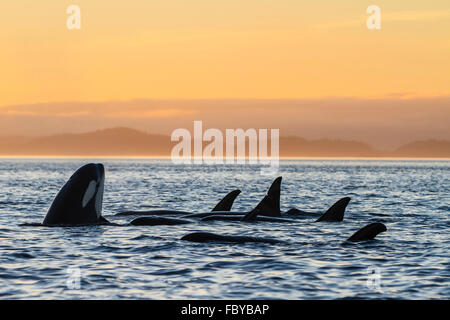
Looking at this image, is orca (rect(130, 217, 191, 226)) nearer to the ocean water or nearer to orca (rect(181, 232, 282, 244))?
the ocean water

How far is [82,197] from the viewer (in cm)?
1972

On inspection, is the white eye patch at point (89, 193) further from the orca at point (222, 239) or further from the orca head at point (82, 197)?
the orca at point (222, 239)

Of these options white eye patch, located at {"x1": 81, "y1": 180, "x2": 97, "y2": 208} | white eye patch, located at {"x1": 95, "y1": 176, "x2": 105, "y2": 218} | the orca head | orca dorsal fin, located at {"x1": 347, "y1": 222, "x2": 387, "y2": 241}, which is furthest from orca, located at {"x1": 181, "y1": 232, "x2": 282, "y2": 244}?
white eye patch, located at {"x1": 81, "y1": 180, "x2": 97, "y2": 208}

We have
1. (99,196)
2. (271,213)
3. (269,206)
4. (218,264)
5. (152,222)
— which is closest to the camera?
(218,264)

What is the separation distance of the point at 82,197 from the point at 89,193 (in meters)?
0.26

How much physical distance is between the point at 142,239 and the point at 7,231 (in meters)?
4.96

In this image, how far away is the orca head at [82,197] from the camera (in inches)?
765

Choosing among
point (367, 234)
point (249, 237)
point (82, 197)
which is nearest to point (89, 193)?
point (82, 197)

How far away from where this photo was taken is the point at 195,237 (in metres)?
20.4

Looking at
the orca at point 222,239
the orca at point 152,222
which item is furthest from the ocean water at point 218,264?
the orca at point 152,222

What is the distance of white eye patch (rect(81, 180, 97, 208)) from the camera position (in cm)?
1944

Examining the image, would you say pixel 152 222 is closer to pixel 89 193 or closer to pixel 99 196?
pixel 99 196
